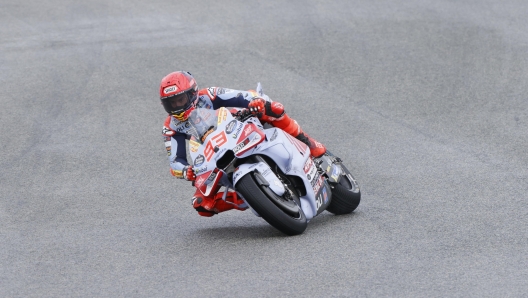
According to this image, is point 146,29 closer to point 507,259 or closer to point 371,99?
point 371,99

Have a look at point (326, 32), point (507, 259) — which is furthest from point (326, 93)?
point (507, 259)

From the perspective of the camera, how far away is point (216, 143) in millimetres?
7141

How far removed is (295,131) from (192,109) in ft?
3.57

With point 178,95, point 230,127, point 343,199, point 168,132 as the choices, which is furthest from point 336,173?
point 178,95

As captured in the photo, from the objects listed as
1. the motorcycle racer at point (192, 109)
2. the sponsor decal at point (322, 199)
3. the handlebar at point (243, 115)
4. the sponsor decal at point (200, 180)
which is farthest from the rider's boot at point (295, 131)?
the sponsor decal at point (200, 180)

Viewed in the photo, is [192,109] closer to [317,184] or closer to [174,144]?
[174,144]

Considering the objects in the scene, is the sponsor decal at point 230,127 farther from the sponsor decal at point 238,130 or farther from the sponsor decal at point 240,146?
the sponsor decal at point 240,146

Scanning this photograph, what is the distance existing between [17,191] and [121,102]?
3408 millimetres

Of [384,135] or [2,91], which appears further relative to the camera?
[2,91]

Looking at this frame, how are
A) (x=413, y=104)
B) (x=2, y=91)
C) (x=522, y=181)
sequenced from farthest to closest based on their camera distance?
(x=2, y=91)
(x=413, y=104)
(x=522, y=181)

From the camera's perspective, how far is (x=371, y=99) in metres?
12.5

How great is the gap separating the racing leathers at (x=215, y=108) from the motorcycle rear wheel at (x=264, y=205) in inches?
24.8

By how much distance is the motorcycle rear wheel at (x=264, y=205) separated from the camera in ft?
22.5

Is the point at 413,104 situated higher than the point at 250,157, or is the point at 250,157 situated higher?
the point at 250,157
